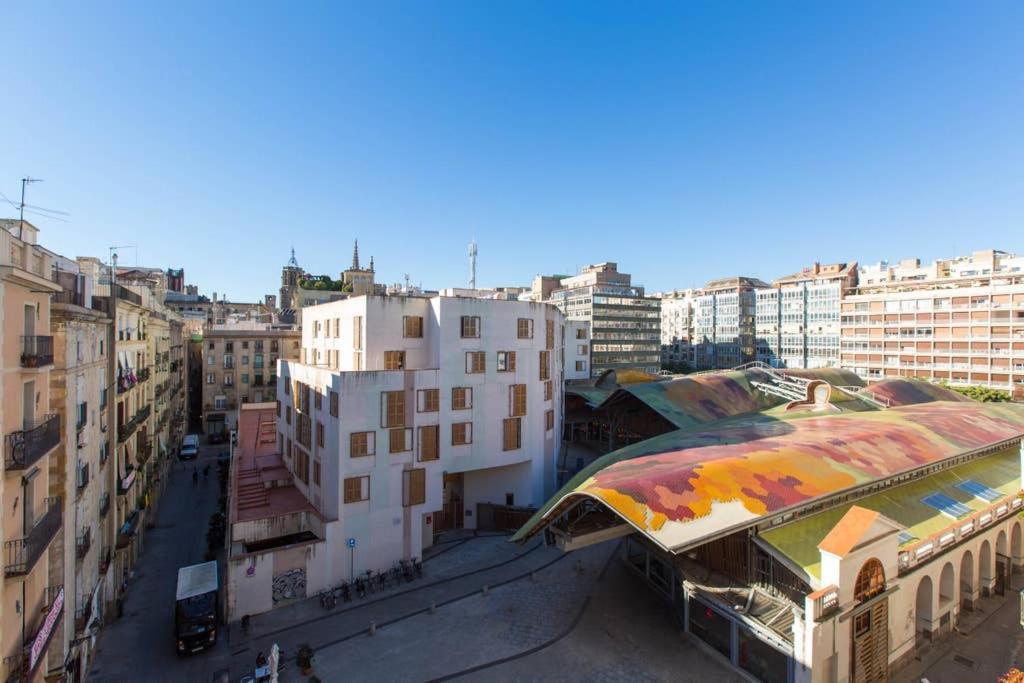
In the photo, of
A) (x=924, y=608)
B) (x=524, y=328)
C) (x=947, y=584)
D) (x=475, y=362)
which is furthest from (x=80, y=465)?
(x=947, y=584)

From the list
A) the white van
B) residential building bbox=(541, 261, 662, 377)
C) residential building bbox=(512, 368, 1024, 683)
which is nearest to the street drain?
residential building bbox=(512, 368, 1024, 683)

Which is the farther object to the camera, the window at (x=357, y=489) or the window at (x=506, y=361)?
the window at (x=506, y=361)

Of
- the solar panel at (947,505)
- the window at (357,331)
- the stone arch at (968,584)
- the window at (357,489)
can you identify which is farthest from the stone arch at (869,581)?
the window at (357,331)

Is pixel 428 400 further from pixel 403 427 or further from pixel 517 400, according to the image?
pixel 517 400

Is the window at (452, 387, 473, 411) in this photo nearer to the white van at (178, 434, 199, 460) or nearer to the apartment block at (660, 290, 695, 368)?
the white van at (178, 434, 199, 460)

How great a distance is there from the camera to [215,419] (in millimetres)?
75062

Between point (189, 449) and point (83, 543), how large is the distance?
154 feet

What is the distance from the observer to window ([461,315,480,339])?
39312 millimetres

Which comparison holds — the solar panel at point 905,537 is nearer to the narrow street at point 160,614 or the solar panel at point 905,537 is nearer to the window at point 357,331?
the window at point 357,331

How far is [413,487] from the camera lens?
117 ft

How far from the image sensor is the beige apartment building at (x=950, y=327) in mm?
84812

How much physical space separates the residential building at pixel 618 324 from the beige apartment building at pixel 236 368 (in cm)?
6066

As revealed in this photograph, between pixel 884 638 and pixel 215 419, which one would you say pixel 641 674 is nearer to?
pixel 884 638

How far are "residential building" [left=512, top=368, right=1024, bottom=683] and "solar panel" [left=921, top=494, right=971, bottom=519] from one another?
15cm
